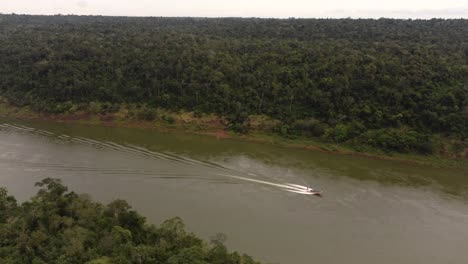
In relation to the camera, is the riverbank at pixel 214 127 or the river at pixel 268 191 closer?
the river at pixel 268 191

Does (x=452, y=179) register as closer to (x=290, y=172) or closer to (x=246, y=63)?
(x=290, y=172)

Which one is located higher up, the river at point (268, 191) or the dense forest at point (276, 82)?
the dense forest at point (276, 82)

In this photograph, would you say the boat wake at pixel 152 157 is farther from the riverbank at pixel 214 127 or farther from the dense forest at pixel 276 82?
the dense forest at pixel 276 82

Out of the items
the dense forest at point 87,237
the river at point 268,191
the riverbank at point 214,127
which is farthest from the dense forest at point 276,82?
the dense forest at point 87,237

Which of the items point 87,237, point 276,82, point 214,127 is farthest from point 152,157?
point 276,82

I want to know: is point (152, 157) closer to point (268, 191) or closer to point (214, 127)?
point (214, 127)

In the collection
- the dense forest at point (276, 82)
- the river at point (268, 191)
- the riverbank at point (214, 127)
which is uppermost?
the dense forest at point (276, 82)
